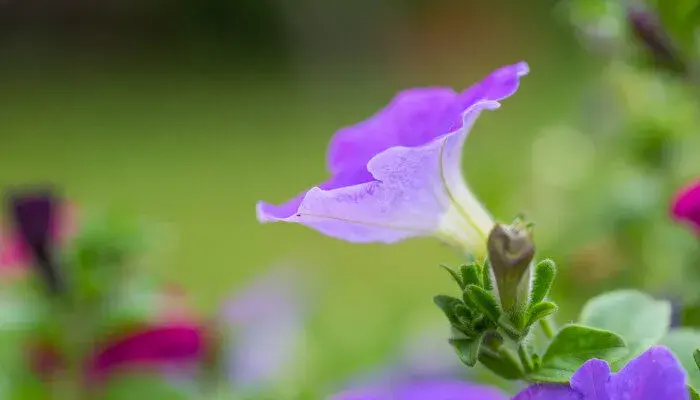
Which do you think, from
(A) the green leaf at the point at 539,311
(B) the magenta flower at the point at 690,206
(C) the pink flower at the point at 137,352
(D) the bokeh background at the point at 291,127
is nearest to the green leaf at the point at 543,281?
(A) the green leaf at the point at 539,311

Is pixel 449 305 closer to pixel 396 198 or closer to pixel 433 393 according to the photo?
pixel 396 198

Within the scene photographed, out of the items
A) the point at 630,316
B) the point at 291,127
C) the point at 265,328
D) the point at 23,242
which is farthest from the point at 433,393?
the point at 291,127

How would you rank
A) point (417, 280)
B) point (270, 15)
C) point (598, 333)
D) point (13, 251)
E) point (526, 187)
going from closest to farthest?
point (598, 333) < point (13, 251) < point (526, 187) < point (417, 280) < point (270, 15)

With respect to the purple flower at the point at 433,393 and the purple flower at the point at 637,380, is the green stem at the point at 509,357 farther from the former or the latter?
the purple flower at the point at 433,393

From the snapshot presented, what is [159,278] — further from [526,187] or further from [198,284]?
[198,284]

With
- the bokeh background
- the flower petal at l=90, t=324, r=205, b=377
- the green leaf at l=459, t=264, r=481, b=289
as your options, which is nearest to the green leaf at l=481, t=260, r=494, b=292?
the green leaf at l=459, t=264, r=481, b=289

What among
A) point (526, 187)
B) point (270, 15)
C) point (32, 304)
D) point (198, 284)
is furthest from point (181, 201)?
point (32, 304)
